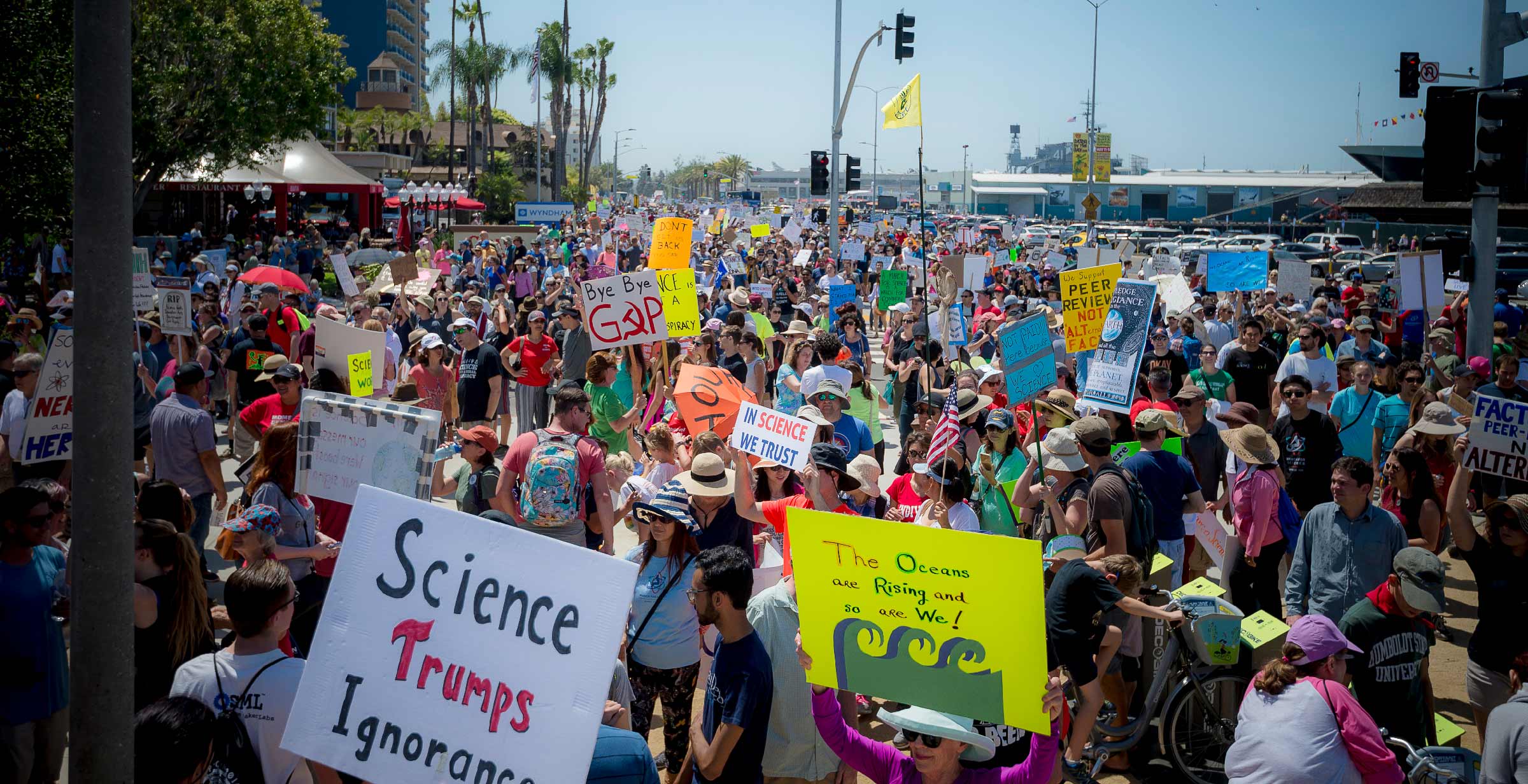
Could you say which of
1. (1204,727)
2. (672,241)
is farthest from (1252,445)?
(672,241)

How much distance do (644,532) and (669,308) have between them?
6.04 meters

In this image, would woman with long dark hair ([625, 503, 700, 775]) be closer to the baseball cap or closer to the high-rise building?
the baseball cap

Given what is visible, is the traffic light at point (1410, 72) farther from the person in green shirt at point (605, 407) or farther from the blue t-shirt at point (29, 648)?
the blue t-shirt at point (29, 648)

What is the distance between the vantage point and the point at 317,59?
31.5 m

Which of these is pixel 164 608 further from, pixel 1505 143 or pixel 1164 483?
pixel 1505 143

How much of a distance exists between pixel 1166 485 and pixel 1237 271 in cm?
1296

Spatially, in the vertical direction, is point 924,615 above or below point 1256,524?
above

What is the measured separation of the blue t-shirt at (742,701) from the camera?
423 centimetres

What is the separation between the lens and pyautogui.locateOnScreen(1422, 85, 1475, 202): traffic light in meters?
10.2

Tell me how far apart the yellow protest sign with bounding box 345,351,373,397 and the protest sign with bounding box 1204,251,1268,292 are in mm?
14251

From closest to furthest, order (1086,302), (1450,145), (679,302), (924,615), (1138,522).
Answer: (924,615) < (1138,522) < (1450,145) < (1086,302) < (679,302)

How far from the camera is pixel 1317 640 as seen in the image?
15.2 ft

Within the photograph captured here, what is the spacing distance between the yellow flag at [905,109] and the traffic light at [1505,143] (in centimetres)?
1754

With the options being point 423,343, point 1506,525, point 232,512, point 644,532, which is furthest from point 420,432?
point 1506,525
